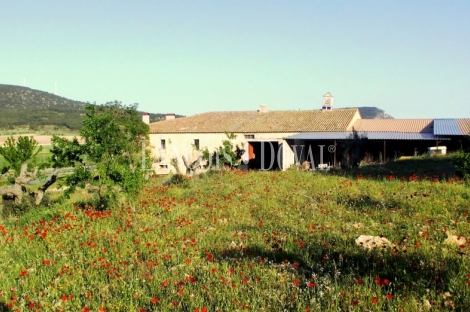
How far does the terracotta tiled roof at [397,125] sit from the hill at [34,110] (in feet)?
151

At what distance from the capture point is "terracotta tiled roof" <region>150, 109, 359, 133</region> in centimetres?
2734

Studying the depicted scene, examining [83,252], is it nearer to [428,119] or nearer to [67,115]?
[428,119]

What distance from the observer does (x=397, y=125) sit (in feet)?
92.1

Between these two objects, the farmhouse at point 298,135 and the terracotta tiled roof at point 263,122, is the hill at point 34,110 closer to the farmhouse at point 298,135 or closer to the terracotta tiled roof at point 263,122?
the terracotta tiled roof at point 263,122

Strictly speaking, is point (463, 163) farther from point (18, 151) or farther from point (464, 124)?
point (464, 124)

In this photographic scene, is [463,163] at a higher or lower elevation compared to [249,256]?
higher

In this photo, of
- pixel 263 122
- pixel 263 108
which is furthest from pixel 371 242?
pixel 263 108

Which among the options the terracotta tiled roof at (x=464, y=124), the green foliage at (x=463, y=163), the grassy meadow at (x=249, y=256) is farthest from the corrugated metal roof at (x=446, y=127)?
the grassy meadow at (x=249, y=256)

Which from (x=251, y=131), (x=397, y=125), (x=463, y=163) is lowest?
(x=463, y=163)

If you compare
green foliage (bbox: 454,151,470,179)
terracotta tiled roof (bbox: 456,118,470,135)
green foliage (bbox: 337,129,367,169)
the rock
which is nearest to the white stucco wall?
green foliage (bbox: 337,129,367,169)

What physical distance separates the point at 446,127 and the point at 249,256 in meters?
24.3

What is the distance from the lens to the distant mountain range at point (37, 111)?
253 ft

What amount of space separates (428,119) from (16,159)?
2778 cm

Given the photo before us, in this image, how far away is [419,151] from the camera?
2459cm
